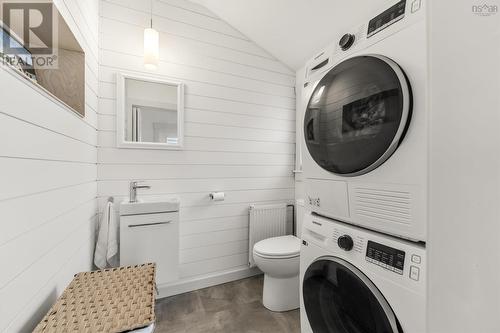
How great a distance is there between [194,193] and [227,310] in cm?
97

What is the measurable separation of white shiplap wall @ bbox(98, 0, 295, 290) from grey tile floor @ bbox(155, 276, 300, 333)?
204mm

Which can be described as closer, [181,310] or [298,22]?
[181,310]

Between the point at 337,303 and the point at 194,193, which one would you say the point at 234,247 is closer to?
the point at 194,193

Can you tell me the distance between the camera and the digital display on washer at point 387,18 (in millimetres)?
693

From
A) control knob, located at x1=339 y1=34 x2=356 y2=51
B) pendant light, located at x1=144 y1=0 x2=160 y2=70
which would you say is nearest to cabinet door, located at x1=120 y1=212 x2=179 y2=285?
pendant light, located at x1=144 y1=0 x2=160 y2=70

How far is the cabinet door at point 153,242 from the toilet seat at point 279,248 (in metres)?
0.66

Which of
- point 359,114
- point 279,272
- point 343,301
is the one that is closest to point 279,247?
point 279,272

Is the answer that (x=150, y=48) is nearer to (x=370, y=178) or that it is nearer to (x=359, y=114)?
(x=359, y=114)

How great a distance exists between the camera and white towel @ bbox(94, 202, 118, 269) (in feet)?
5.15

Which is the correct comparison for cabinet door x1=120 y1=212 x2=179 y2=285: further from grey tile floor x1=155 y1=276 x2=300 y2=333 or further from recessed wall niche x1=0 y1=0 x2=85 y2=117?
recessed wall niche x1=0 y1=0 x2=85 y2=117

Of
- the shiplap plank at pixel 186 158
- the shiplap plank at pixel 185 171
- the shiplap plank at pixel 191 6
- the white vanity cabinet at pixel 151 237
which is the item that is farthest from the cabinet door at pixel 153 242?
the shiplap plank at pixel 191 6

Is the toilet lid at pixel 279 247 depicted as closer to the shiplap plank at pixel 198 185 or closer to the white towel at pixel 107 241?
the shiplap plank at pixel 198 185

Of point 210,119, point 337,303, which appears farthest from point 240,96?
point 337,303

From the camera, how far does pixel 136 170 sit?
5.87 feet
